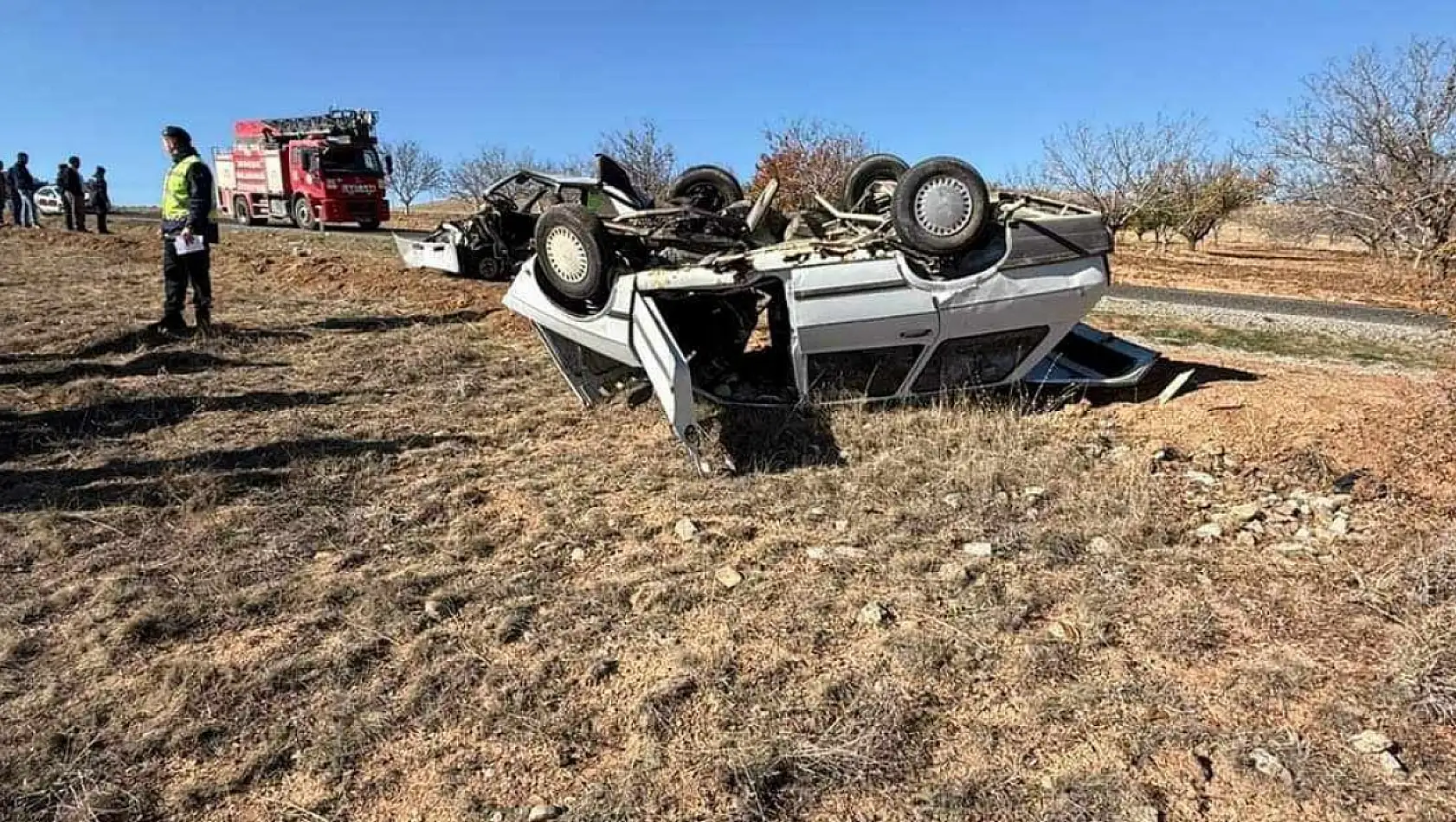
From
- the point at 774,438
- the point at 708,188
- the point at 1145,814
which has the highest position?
the point at 708,188

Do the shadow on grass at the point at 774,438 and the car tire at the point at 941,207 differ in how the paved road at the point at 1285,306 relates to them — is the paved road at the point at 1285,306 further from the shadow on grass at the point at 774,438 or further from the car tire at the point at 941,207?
the shadow on grass at the point at 774,438

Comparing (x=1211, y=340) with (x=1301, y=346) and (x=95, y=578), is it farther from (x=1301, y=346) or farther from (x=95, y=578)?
(x=95, y=578)

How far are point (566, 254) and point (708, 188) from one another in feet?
6.39

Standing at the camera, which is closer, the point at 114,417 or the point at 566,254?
the point at 566,254

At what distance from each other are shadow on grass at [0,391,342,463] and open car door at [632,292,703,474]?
7.97 feet

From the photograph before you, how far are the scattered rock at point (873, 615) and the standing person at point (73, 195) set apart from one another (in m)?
20.0

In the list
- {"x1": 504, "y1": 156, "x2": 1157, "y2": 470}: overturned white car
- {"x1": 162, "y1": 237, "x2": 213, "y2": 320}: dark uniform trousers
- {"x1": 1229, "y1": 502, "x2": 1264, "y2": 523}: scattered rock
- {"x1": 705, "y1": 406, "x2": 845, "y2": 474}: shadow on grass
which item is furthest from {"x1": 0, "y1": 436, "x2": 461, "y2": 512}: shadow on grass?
{"x1": 1229, "y1": 502, "x2": 1264, "y2": 523}: scattered rock

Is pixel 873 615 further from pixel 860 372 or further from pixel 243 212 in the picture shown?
pixel 243 212

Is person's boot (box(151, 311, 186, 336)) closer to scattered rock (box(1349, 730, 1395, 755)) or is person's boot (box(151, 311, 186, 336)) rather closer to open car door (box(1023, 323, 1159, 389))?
open car door (box(1023, 323, 1159, 389))

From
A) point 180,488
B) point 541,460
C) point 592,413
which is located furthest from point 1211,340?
point 180,488

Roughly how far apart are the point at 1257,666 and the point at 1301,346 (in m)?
6.52

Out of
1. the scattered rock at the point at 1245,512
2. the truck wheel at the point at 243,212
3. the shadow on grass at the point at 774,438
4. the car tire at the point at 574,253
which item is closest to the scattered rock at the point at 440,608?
the shadow on grass at the point at 774,438

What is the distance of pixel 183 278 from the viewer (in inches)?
295

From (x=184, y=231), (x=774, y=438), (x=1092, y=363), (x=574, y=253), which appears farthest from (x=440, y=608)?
(x=184, y=231)
